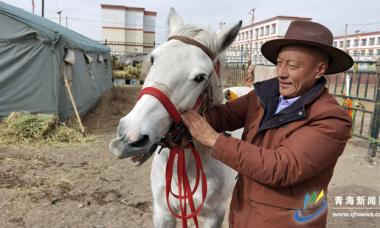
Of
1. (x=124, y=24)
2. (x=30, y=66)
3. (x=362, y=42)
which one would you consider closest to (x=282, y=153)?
(x=30, y=66)

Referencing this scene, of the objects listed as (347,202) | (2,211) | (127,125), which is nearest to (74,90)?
(2,211)

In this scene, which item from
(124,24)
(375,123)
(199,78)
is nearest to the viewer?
(199,78)

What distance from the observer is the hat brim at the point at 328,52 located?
138 centimetres

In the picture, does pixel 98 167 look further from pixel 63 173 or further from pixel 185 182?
pixel 185 182

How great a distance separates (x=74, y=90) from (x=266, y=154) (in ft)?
25.0

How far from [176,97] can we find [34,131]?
5829 millimetres

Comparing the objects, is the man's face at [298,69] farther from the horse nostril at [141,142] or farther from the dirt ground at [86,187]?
the dirt ground at [86,187]

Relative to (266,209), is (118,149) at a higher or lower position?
higher

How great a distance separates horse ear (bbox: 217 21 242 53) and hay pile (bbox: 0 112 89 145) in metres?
5.39

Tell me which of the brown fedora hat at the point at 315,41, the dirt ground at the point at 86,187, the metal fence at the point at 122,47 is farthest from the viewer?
Result: the metal fence at the point at 122,47

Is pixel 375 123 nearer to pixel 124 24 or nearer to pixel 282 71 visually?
pixel 282 71

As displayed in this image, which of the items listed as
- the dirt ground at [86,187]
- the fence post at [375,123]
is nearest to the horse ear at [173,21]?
the dirt ground at [86,187]

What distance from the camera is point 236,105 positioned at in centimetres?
181

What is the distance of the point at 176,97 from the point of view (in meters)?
1.48
